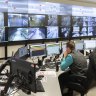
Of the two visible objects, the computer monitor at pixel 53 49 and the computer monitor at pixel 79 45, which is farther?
the computer monitor at pixel 79 45

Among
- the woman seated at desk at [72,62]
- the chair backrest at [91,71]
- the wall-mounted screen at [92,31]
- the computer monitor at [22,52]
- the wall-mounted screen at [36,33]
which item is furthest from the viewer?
the wall-mounted screen at [92,31]

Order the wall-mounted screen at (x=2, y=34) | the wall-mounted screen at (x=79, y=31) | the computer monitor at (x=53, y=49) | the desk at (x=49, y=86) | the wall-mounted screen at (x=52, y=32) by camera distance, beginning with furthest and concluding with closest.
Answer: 1. the wall-mounted screen at (x=79, y=31)
2. the wall-mounted screen at (x=52, y=32)
3. the computer monitor at (x=53, y=49)
4. the wall-mounted screen at (x=2, y=34)
5. the desk at (x=49, y=86)

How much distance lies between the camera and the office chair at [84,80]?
3871mm

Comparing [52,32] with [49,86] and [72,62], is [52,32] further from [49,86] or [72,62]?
[49,86]

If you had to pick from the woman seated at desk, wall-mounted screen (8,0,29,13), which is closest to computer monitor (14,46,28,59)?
the woman seated at desk

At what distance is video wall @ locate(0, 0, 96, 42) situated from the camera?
4.73 meters

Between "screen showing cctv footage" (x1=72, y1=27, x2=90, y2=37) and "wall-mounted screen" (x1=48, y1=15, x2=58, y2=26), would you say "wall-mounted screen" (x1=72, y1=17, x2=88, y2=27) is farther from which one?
"wall-mounted screen" (x1=48, y1=15, x2=58, y2=26)

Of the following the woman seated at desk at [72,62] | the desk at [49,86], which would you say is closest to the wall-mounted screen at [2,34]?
the desk at [49,86]

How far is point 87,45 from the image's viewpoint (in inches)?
232

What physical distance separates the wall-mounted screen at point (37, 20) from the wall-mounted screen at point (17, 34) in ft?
0.95

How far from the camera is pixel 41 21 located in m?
5.50

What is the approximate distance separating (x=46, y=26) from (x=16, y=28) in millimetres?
968

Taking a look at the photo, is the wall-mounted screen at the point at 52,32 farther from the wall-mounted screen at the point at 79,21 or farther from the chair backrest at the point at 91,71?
the chair backrest at the point at 91,71

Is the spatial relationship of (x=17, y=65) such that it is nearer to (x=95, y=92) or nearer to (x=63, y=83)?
(x=63, y=83)
